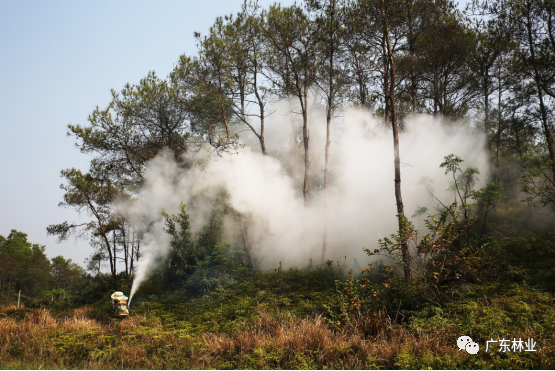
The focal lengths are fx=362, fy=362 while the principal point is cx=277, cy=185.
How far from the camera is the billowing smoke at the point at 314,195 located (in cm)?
1822

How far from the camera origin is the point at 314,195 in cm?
2231

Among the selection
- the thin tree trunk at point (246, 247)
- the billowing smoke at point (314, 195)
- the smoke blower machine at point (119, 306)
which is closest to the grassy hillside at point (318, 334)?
the smoke blower machine at point (119, 306)

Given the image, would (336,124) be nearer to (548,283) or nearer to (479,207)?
(479,207)

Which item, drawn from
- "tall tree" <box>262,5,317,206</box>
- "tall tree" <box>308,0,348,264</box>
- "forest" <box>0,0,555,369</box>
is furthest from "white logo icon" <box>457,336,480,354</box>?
"tall tree" <box>262,5,317,206</box>

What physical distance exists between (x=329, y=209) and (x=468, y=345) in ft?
43.1

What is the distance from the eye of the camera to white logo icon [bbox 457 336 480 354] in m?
6.59

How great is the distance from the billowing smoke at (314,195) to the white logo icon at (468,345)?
374 inches

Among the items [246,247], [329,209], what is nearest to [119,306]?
[246,247]

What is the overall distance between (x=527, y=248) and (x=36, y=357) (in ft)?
46.4

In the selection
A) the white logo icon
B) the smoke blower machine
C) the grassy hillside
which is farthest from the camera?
the smoke blower machine

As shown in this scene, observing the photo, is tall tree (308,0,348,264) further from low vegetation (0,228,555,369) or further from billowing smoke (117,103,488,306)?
low vegetation (0,228,555,369)

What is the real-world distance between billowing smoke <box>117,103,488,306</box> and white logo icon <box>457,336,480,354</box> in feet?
31.2

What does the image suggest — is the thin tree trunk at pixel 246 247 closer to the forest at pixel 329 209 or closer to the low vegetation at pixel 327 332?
the forest at pixel 329 209

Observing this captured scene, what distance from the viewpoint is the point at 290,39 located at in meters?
18.5
